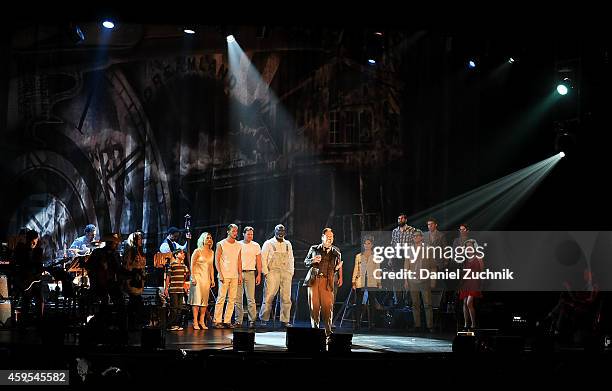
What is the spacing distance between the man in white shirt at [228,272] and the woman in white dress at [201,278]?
29cm

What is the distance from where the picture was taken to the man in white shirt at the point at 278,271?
13930mm

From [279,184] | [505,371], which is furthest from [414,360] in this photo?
[279,184]

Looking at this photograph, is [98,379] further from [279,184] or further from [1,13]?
[279,184]

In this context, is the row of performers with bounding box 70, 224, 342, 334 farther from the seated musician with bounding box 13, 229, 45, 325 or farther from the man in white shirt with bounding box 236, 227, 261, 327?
the seated musician with bounding box 13, 229, 45, 325

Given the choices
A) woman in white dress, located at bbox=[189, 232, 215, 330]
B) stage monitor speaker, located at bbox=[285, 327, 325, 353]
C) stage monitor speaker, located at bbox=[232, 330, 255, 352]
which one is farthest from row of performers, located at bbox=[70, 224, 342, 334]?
stage monitor speaker, located at bbox=[285, 327, 325, 353]

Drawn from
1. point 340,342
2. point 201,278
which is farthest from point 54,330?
point 201,278

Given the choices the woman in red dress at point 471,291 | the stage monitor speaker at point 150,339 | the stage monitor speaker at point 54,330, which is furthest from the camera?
the woman in red dress at point 471,291

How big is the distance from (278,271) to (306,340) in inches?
262

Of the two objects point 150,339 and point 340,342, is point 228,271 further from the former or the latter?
point 150,339

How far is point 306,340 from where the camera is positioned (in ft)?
24.2

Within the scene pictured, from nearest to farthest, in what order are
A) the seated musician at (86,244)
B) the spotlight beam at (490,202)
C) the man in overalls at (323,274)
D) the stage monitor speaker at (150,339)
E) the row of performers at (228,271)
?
the stage monitor speaker at (150,339), the row of performers at (228,271), the man in overalls at (323,274), the seated musician at (86,244), the spotlight beam at (490,202)

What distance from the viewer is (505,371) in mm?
6395

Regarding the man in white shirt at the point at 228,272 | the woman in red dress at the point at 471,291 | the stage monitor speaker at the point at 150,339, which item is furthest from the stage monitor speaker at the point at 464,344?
the man in white shirt at the point at 228,272

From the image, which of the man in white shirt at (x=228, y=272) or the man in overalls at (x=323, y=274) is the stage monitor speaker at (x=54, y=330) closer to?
the man in overalls at (x=323, y=274)
